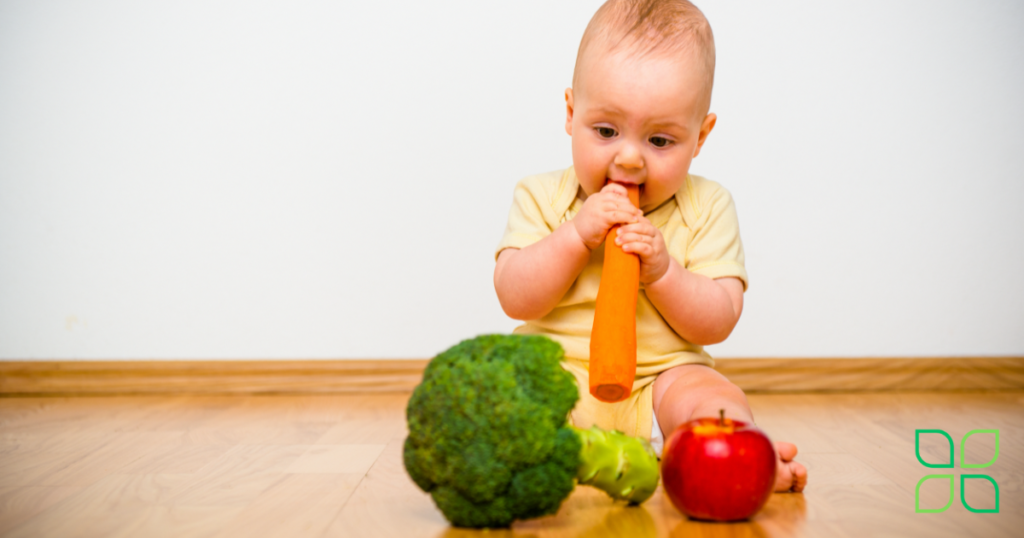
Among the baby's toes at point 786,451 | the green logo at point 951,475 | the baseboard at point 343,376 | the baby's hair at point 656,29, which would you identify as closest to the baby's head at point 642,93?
the baby's hair at point 656,29

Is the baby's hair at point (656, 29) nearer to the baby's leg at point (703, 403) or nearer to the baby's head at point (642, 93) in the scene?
the baby's head at point (642, 93)

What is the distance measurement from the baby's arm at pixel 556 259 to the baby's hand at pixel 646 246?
0.01m

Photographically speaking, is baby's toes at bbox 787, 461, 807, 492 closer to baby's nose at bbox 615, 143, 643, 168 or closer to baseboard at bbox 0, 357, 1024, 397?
baby's nose at bbox 615, 143, 643, 168

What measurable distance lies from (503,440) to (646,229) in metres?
0.34

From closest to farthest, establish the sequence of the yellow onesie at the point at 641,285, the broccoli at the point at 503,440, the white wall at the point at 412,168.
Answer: the broccoli at the point at 503,440 → the yellow onesie at the point at 641,285 → the white wall at the point at 412,168

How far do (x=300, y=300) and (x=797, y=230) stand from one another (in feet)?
3.10

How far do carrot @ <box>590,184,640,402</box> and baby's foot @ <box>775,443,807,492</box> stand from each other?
0.58ft

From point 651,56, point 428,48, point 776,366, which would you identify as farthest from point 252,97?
point 776,366

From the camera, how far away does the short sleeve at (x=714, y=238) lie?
1037 millimetres

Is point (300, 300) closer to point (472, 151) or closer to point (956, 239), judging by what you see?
point (472, 151)

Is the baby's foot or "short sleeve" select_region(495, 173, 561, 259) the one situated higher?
"short sleeve" select_region(495, 173, 561, 259)

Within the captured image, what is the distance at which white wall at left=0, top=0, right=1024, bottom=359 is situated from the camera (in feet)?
4.78

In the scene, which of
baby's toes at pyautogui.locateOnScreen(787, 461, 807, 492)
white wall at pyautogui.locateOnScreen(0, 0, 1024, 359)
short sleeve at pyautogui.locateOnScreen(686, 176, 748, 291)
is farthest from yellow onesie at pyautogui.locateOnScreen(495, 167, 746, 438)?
white wall at pyautogui.locateOnScreen(0, 0, 1024, 359)

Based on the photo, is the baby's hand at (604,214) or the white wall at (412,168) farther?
the white wall at (412,168)
